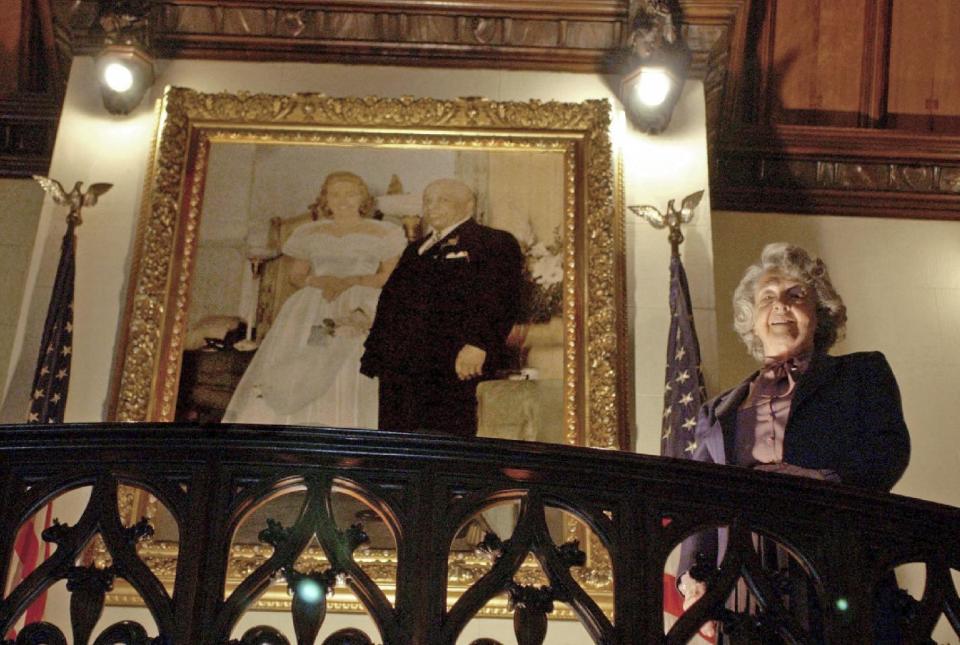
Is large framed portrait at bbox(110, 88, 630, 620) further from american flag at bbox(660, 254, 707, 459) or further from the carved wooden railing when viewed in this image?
the carved wooden railing

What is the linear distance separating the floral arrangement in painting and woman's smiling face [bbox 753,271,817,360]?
2570mm

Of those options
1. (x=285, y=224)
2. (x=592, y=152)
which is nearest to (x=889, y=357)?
(x=592, y=152)

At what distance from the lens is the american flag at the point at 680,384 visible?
6281 millimetres

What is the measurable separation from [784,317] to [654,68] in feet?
11.1

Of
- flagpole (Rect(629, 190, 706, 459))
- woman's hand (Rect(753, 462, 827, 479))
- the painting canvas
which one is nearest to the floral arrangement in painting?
the painting canvas

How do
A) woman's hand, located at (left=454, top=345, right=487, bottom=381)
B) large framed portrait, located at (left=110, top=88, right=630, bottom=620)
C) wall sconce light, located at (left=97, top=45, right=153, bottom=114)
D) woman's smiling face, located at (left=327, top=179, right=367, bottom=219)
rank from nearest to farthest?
large framed portrait, located at (left=110, top=88, right=630, bottom=620) < woman's hand, located at (left=454, top=345, right=487, bottom=381) < woman's smiling face, located at (left=327, top=179, right=367, bottom=219) < wall sconce light, located at (left=97, top=45, right=153, bottom=114)

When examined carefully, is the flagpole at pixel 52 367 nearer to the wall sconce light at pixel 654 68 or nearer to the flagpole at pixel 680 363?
the flagpole at pixel 680 363

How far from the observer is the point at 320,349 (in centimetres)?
693

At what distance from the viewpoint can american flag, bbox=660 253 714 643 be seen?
6281mm

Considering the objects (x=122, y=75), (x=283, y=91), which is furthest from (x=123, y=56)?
(x=283, y=91)

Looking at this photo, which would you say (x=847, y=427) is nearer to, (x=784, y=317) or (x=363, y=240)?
(x=784, y=317)

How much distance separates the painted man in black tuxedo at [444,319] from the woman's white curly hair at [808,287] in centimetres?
239

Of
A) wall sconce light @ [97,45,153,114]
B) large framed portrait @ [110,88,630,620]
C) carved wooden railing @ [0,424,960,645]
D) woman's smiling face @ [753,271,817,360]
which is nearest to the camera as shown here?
carved wooden railing @ [0,424,960,645]

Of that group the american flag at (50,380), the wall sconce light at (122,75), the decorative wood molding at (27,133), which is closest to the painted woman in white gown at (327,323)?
the american flag at (50,380)
